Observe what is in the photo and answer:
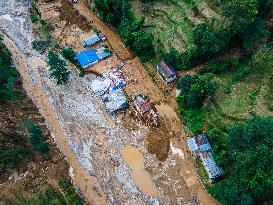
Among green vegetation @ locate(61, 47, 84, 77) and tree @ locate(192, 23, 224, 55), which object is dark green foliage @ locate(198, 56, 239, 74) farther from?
green vegetation @ locate(61, 47, 84, 77)

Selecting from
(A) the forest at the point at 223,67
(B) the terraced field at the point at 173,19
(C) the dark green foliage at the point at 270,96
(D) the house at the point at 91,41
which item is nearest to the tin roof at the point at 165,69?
(A) the forest at the point at 223,67

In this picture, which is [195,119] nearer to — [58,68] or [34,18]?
[58,68]

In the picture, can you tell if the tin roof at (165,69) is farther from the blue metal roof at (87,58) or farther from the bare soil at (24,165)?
the bare soil at (24,165)

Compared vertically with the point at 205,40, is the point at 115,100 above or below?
below

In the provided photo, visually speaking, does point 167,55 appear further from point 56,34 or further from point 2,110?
point 2,110

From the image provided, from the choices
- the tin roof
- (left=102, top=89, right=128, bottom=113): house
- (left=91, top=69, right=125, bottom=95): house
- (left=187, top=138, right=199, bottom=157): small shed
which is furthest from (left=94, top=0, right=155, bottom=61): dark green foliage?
(left=187, top=138, right=199, bottom=157): small shed

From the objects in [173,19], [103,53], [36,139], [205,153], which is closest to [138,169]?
[205,153]
